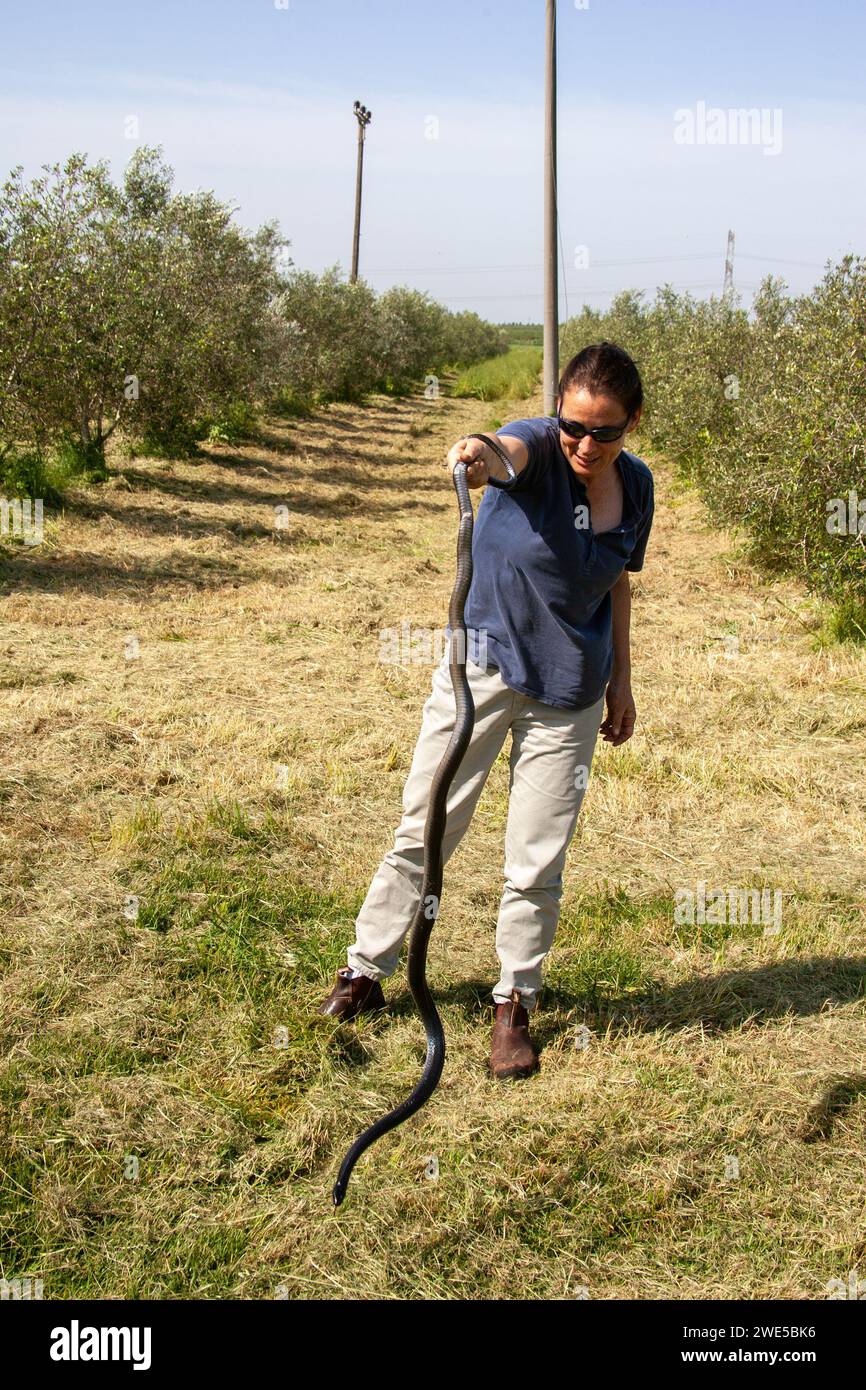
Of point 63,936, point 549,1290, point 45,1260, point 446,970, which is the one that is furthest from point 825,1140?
point 63,936

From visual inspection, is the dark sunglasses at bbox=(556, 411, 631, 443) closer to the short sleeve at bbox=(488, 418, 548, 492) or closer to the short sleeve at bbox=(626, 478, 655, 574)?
the short sleeve at bbox=(488, 418, 548, 492)

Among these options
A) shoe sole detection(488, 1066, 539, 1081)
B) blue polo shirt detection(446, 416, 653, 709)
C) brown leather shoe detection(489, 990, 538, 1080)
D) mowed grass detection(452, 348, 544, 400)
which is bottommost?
shoe sole detection(488, 1066, 539, 1081)

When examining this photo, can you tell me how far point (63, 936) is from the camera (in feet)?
12.2

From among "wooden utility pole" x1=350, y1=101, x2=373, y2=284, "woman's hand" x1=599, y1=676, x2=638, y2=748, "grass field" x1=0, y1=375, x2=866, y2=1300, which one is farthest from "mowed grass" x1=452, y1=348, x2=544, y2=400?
"woman's hand" x1=599, y1=676, x2=638, y2=748

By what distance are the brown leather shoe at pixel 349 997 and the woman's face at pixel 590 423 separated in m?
1.68

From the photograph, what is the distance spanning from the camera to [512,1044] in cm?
326

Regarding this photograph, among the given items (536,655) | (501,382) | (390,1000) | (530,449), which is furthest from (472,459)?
(501,382)

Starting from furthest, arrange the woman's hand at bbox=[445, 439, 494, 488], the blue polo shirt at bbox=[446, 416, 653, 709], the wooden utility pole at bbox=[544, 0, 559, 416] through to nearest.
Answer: the wooden utility pole at bbox=[544, 0, 559, 416], the blue polo shirt at bbox=[446, 416, 653, 709], the woman's hand at bbox=[445, 439, 494, 488]

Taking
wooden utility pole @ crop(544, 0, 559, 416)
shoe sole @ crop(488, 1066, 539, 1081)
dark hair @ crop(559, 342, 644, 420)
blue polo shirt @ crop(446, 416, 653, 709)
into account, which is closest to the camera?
dark hair @ crop(559, 342, 644, 420)

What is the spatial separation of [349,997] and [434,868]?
745 mm

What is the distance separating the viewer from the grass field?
104 inches

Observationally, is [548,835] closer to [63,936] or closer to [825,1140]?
[825,1140]

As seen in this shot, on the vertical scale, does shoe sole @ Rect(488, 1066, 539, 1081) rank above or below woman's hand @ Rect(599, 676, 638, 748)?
below

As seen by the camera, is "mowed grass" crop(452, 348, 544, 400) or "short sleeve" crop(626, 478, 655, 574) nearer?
"short sleeve" crop(626, 478, 655, 574)
